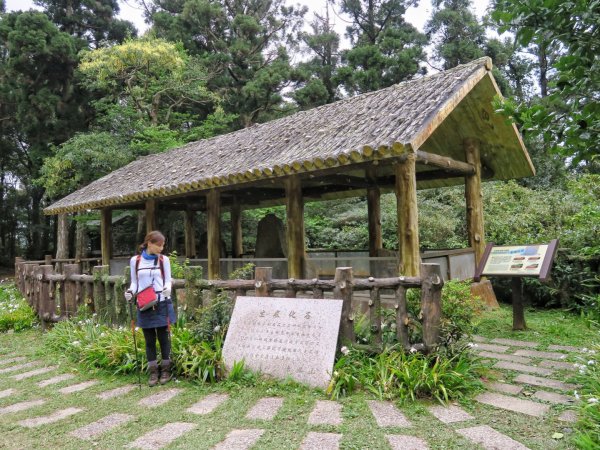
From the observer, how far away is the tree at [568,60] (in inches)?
98.3

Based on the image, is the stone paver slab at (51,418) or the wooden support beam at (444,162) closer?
the stone paver slab at (51,418)

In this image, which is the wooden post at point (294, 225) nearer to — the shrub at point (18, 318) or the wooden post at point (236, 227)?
the shrub at point (18, 318)

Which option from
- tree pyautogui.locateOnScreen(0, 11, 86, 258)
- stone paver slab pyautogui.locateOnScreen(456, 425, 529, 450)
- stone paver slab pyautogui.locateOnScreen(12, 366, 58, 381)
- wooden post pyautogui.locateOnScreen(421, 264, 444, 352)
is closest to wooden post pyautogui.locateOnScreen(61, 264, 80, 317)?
stone paver slab pyautogui.locateOnScreen(12, 366, 58, 381)

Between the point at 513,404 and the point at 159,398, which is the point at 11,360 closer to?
the point at 159,398

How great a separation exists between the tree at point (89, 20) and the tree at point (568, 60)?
20939mm

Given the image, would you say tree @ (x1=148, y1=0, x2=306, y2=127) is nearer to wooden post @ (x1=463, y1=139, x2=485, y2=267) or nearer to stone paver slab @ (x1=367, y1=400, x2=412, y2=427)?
wooden post @ (x1=463, y1=139, x2=485, y2=267)

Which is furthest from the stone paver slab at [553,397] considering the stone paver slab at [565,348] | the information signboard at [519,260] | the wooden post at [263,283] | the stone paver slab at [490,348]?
the wooden post at [263,283]

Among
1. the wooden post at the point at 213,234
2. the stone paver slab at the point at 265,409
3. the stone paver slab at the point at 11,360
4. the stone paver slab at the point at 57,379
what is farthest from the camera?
the wooden post at the point at 213,234

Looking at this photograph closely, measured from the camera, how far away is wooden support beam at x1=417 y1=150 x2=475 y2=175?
251 inches

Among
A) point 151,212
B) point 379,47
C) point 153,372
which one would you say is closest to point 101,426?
point 153,372

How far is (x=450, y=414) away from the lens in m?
3.11

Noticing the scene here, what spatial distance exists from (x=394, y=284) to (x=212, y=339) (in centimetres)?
198

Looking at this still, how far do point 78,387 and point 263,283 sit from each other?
2001 millimetres

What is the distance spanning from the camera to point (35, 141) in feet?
58.8
